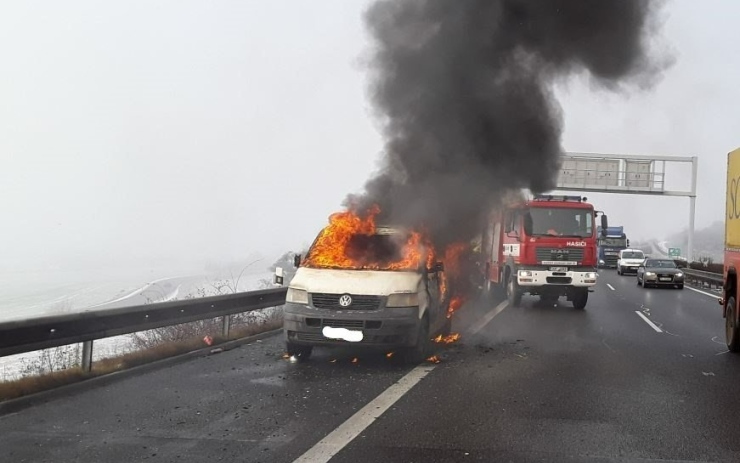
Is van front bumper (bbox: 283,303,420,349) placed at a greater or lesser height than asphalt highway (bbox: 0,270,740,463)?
greater

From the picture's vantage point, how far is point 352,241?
29.3ft

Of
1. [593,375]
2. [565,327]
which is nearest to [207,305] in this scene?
[593,375]

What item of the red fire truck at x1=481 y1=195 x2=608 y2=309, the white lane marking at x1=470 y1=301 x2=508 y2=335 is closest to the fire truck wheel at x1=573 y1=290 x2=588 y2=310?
the red fire truck at x1=481 y1=195 x2=608 y2=309

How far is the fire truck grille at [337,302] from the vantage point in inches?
295

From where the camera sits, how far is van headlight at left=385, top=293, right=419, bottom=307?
752 cm

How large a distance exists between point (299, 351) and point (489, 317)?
22.0 ft

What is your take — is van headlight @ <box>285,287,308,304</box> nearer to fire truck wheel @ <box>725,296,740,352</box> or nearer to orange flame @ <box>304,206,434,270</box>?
orange flame @ <box>304,206,434,270</box>

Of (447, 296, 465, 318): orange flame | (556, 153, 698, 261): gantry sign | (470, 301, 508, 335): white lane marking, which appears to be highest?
(556, 153, 698, 261): gantry sign

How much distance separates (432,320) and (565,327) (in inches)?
181

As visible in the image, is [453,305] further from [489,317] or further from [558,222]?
[558,222]

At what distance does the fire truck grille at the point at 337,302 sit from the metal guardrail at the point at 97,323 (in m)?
2.25

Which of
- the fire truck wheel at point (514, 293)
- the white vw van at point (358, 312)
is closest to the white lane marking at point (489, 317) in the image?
the fire truck wheel at point (514, 293)

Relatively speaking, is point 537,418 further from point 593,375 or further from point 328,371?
point 328,371

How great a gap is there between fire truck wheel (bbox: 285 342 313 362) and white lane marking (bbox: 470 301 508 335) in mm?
3795
